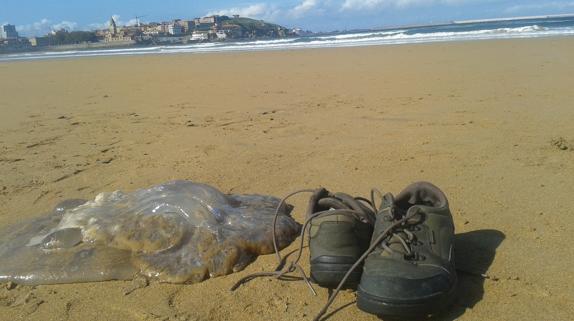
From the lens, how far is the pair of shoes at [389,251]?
177 cm

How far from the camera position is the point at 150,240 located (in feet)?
7.96

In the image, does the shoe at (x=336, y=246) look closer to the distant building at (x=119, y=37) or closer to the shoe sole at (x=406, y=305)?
the shoe sole at (x=406, y=305)

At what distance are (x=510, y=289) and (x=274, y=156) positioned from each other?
2.55 meters

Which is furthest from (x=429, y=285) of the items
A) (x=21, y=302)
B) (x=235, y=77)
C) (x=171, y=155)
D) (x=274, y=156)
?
(x=235, y=77)

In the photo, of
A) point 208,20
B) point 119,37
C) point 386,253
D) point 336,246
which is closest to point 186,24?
point 208,20

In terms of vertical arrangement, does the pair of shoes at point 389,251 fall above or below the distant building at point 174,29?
below

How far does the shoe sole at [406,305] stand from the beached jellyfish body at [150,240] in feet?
2.57

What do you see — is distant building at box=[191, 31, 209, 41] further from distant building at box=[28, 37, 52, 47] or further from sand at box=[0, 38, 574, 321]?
sand at box=[0, 38, 574, 321]

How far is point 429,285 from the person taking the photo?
178 centimetres

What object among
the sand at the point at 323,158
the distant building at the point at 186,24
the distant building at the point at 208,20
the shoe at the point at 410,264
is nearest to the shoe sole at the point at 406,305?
the shoe at the point at 410,264

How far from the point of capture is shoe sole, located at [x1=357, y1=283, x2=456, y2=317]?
5.72 ft

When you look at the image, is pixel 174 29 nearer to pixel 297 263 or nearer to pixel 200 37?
pixel 200 37

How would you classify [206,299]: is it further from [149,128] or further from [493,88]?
Answer: [493,88]

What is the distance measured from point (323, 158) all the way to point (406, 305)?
243 cm
